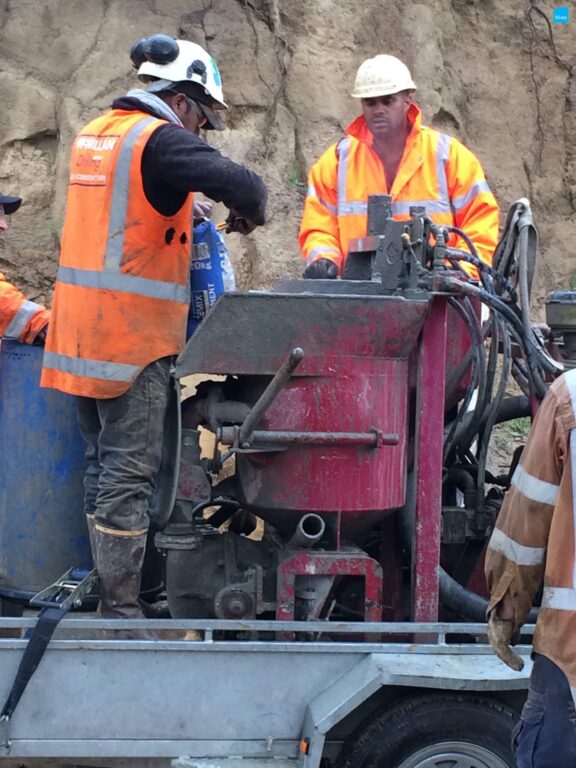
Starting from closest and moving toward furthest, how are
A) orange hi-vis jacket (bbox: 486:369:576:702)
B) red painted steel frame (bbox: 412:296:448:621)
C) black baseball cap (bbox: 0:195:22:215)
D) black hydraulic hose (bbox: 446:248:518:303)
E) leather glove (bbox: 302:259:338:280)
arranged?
orange hi-vis jacket (bbox: 486:369:576:702) < red painted steel frame (bbox: 412:296:448:621) < black hydraulic hose (bbox: 446:248:518:303) < leather glove (bbox: 302:259:338:280) < black baseball cap (bbox: 0:195:22:215)

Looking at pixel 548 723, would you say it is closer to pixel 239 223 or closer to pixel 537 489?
pixel 537 489

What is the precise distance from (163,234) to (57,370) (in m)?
0.57

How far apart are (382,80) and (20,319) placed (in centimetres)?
201

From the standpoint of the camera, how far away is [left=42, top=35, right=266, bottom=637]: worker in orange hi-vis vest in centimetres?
356

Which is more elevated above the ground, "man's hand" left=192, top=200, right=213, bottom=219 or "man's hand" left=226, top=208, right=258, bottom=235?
"man's hand" left=192, top=200, right=213, bottom=219

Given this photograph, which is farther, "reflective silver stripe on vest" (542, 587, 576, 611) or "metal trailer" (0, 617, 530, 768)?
"metal trailer" (0, 617, 530, 768)

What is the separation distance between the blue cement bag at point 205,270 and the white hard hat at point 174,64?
1.58ft

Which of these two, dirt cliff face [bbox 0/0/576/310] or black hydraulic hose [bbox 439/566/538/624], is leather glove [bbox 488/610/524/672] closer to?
black hydraulic hose [bbox 439/566/538/624]

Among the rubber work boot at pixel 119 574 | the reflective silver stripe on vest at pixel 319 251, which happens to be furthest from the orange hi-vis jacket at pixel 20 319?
the reflective silver stripe on vest at pixel 319 251

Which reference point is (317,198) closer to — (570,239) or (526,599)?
(526,599)

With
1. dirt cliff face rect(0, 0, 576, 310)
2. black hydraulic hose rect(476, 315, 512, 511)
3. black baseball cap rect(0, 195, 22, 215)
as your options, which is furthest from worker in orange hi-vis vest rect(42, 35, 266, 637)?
dirt cliff face rect(0, 0, 576, 310)

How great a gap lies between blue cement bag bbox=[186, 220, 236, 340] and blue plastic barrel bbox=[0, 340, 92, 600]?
22.0 inches

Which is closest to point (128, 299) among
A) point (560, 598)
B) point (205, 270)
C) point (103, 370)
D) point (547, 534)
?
point (103, 370)

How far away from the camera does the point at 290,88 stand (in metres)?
7.90
